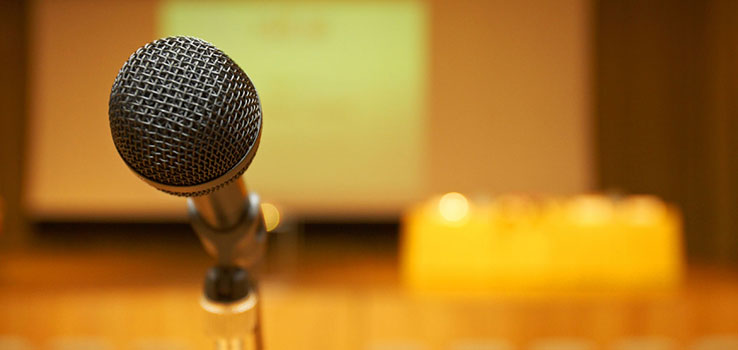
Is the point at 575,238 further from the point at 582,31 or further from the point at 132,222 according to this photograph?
the point at 132,222

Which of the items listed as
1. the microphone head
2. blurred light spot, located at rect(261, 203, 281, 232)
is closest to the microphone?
the microphone head

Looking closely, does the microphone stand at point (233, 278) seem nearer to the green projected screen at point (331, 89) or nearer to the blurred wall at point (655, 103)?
the green projected screen at point (331, 89)

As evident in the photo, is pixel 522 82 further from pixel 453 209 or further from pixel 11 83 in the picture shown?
pixel 11 83

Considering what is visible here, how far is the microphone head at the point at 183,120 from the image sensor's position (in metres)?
0.40

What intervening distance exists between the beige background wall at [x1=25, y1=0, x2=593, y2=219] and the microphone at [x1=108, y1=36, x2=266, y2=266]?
14.5 feet

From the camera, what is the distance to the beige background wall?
4.69m

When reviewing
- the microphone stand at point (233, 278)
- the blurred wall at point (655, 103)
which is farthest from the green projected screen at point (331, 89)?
the microphone stand at point (233, 278)

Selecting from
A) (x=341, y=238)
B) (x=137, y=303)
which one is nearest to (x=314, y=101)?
(x=341, y=238)

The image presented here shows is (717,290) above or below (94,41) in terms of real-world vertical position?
below

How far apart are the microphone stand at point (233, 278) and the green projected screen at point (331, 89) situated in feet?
13.6

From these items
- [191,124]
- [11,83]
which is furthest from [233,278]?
[11,83]

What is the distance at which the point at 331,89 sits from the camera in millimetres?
4730

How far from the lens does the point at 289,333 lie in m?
3.10

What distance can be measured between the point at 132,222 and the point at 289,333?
2897 millimetres
